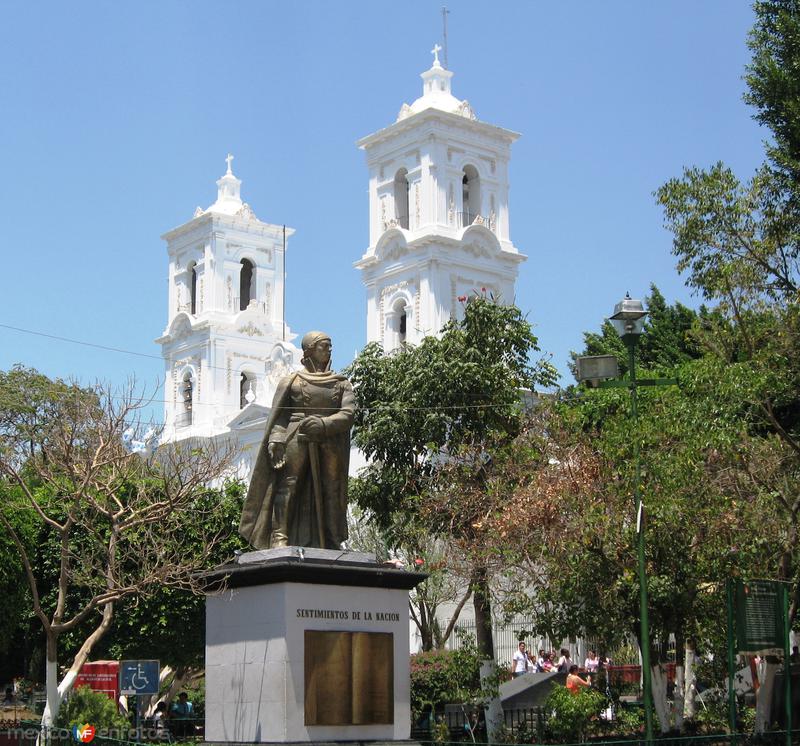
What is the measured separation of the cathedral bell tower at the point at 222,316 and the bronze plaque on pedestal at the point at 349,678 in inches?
2003

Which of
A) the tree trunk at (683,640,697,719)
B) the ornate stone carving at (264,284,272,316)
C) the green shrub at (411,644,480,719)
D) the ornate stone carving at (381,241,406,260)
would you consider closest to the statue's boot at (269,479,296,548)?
the tree trunk at (683,640,697,719)

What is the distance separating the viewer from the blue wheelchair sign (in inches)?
826

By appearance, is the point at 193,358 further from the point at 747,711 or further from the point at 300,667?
the point at 300,667

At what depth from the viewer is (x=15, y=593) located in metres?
26.9

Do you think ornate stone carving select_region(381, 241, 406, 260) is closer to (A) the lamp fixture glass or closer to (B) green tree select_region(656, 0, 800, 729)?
(B) green tree select_region(656, 0, 800, 729)

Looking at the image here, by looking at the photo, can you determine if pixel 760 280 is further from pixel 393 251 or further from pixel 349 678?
pixel 393 251

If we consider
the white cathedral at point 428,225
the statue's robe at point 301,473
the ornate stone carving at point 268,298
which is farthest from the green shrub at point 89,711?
the ornate stone carving at point 268,298

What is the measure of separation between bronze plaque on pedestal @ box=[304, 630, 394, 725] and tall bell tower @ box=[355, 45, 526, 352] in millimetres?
38449

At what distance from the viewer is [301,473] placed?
45.8 ft

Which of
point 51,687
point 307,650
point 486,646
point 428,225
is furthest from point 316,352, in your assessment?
point 428,225

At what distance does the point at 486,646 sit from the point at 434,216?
2829cm

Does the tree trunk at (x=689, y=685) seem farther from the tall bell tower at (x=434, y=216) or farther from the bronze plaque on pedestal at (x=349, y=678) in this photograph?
the tall bell tower at (x=434, y=216)

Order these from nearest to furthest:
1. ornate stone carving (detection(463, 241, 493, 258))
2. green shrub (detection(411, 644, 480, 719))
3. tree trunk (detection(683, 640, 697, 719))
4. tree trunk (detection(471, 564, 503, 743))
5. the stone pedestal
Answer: the stone pedestal → tree trunk (detection(471, 564, 503, 743)) → tree trunk (detection(683, 640, 697, 719)) → green shrub (detection(411, 644, 480, 719)) → ornate stone carving (detection(463, 241, 493, 258))

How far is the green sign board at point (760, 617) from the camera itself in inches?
617
